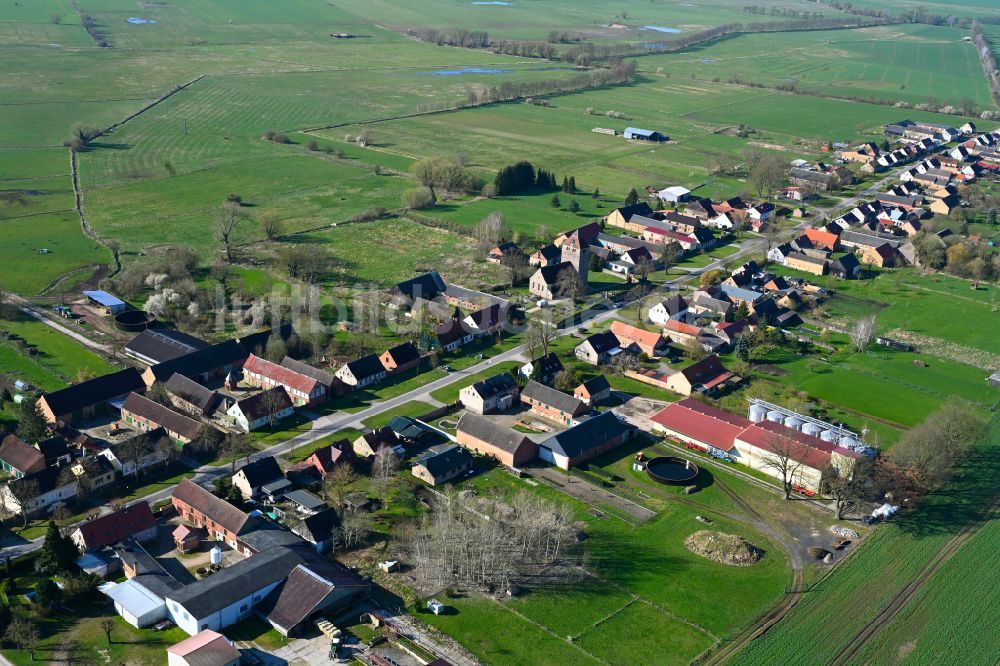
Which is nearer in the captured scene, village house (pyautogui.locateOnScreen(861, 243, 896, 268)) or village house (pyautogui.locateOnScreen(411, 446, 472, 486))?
village house (pyautogui.locateOnScreen(411, 446, 472, 486))

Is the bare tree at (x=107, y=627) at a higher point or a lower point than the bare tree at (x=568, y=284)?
lower

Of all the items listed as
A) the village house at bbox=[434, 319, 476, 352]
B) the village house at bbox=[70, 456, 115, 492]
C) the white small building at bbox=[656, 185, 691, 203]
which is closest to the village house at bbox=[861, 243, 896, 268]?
the white small building at bbox=[656, 185, 691, 203]

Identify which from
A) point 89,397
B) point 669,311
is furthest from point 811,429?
point 89,397

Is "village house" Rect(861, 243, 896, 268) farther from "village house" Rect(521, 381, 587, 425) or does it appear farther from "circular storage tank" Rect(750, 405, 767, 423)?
"village house" Rect(521, 381, 587, 425)

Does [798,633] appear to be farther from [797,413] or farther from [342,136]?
[342,136]

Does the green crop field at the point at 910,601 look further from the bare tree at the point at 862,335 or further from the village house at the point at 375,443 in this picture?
the village house at the point at 375,443

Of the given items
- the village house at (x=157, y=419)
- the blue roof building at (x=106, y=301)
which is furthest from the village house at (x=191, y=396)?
the blue roof building at (x=106, y=301)

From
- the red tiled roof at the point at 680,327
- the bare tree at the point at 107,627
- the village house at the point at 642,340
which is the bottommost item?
the bare tree at the point at 107,627
